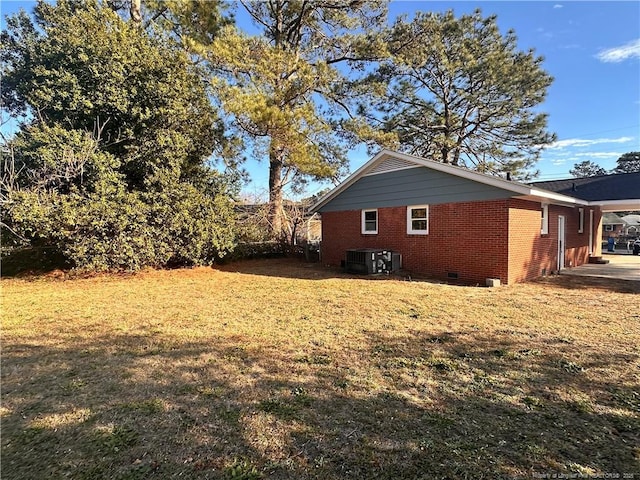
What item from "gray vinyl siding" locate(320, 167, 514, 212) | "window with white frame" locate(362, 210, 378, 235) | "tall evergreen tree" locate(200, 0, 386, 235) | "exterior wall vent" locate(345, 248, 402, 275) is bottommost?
"exterior wall vent" locate(345, 248, 402, 275)

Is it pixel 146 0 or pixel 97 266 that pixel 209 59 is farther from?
pixel 97 266

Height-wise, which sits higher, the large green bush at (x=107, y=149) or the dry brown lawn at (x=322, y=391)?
the large green bush at (x=107, y=149)

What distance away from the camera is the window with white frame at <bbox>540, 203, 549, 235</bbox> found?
10.5 m

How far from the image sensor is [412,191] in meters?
10.7

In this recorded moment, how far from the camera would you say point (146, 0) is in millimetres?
13148

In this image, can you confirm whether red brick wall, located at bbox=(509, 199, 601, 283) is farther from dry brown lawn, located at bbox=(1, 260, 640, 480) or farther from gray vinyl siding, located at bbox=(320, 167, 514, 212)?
dry brown lawn, located at bbox=(1, 260, 640, 480)

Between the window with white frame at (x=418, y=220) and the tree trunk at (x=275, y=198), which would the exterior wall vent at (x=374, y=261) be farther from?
the tree trunk at (x=275, y=198)

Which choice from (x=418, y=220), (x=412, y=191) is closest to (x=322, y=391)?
(x=418, y=220)

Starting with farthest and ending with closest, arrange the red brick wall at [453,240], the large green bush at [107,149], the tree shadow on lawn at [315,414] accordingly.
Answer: the red brick wall at [453,240], the large green bush at [107,149], the tree shadow on lawn at [315,414]

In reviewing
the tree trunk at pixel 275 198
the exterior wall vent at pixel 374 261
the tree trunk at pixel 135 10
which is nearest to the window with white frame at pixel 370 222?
the exterior wall vent at pixel 374 261

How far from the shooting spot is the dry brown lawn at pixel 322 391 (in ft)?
7.28

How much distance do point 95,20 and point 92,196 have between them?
18.0 ft

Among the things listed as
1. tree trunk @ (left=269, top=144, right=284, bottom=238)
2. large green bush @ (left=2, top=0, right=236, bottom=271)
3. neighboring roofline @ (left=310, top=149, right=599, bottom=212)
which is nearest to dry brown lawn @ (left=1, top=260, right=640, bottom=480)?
neighboring roofline @ (left=310, top=149, right=599, bottom=212)

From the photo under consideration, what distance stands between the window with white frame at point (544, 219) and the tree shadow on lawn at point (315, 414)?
308 inches
